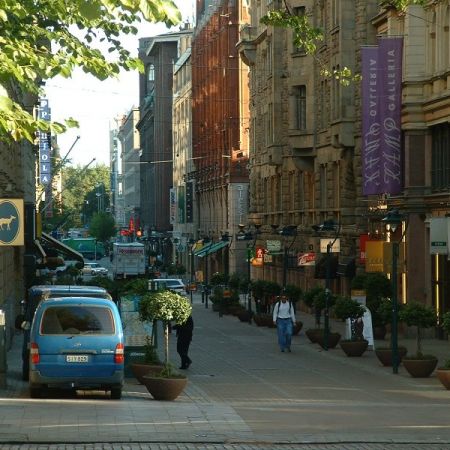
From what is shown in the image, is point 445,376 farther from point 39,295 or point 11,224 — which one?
point 11,224

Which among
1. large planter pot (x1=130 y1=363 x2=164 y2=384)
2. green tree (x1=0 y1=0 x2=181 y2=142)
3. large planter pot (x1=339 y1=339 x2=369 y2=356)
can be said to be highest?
green tree (x1=0 y1=0 x2=181 y2=142)

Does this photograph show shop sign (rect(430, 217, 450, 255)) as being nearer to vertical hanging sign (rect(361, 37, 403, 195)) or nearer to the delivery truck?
vertical hanging sign (rect(361, 37, 403, 195))

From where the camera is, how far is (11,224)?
24531 millimetres

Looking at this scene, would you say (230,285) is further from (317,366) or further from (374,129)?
(317,366)

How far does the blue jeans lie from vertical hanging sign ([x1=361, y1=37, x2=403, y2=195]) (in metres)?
8.23

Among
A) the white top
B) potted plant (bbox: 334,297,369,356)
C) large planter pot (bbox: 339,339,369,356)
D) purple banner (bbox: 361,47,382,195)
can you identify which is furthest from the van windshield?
purple banner (bbox: 361,47,382,195)

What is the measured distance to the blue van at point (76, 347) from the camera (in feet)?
73.3

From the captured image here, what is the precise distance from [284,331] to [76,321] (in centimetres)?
1543

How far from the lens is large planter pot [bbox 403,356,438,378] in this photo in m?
28.6

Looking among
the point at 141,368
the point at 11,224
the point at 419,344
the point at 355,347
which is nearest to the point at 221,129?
the point at 355,347

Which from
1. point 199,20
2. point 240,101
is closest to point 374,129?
point 240,101

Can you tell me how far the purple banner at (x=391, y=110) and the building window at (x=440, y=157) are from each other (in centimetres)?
134

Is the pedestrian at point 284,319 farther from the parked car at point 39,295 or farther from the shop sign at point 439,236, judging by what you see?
the parked car at point 39,295

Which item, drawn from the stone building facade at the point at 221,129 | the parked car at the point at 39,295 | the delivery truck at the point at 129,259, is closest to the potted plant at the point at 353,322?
the parked car at the point at 39,295
